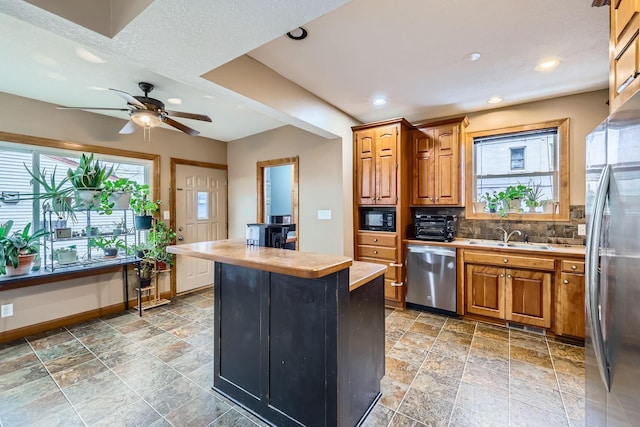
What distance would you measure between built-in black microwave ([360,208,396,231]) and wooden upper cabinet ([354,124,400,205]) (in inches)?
6.9

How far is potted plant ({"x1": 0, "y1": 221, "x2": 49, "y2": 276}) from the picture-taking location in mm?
2727

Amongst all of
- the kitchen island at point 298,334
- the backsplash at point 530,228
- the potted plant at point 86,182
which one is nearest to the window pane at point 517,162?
the backsplash at point 530,228

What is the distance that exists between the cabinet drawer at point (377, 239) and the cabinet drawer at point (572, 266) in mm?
1700

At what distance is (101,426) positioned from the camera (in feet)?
5.54

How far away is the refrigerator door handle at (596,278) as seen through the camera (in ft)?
3.65

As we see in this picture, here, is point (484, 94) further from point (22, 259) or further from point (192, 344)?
point (22, 259)

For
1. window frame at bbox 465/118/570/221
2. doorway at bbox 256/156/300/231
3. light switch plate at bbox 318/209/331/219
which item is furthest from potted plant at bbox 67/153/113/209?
window frame at bbox 465/118/570/221

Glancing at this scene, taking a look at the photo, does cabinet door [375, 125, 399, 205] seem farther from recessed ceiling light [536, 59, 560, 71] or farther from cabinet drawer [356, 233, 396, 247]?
recessed ceiling light [536, 59, 560, 71]

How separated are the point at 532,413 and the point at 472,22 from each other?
266 centimetres

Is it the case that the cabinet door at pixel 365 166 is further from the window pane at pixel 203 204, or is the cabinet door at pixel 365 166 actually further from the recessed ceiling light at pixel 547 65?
the window pane at pixel 203 204

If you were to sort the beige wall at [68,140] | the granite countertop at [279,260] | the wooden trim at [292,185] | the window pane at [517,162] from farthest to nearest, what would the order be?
the wooden trim at [292,185]
the window pane at [517,162]
the beige wall at [68,140]
the granite countertop at [279,260]

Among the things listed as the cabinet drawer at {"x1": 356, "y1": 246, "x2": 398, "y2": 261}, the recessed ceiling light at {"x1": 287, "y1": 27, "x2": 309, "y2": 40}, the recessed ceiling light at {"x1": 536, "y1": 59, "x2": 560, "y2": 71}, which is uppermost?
the recessed ceiling light at {"x1": 536, "y1": 59, "x2": 560, "y2": 71}

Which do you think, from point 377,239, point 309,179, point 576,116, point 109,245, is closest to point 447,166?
point 377,239

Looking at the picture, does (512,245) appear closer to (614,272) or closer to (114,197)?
(614,272)
